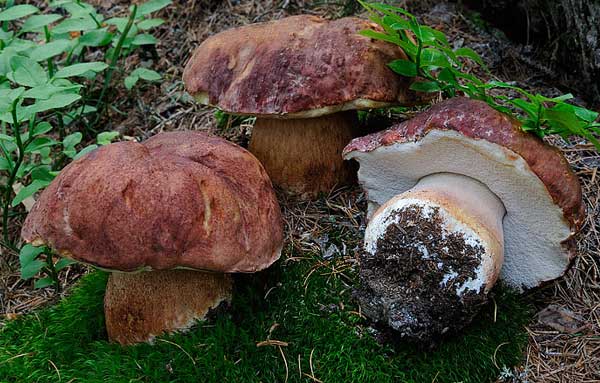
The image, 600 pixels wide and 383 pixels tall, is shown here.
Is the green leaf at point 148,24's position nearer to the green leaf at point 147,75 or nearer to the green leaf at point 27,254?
the green leaf at point 147,75

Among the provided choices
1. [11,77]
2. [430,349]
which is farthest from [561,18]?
[11,77]

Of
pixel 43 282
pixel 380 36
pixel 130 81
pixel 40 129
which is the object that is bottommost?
pixel 43 282

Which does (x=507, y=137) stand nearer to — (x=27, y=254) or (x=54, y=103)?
(x=54, y=103)

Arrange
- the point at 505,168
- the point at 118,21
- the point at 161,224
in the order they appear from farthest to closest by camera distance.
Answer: the point at 118,21 < the point at 505,168 < the point at 161,224

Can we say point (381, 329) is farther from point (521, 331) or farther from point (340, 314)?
point (521, 331)

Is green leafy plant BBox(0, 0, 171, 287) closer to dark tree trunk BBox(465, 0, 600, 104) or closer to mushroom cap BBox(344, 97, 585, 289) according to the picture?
mushroom cap BBox(344, 97, 585, 289)

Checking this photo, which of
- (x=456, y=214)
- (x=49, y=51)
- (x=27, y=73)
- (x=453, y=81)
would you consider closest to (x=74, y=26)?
(x=49, y=51)

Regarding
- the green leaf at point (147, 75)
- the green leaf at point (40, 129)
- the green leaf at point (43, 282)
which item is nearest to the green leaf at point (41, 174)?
the green leaf at point (40, 129)
